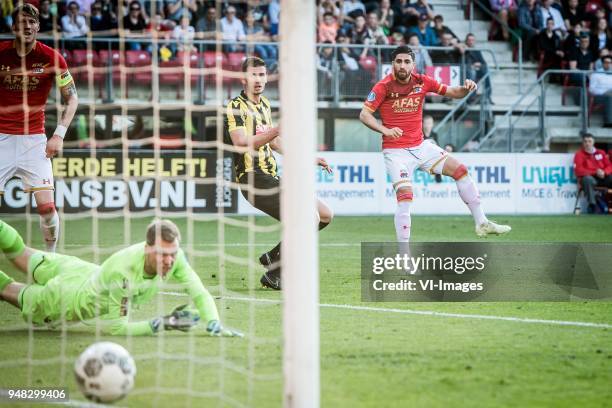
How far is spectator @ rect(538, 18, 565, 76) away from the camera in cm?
2373

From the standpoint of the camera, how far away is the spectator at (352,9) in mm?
23234

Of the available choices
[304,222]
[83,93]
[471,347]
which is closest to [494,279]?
[471,347]

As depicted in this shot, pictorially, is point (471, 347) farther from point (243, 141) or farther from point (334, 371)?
point (243, 141)

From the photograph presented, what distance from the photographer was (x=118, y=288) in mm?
6922

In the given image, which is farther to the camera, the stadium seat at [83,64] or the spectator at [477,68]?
the spectator at [477,68]

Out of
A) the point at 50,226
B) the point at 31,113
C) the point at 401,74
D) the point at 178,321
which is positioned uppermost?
the point at 401,74

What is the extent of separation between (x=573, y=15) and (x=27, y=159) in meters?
18.4

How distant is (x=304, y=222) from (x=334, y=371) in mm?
1456

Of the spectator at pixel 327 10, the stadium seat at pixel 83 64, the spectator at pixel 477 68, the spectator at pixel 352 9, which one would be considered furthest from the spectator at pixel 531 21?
the stadium seat at pixel 83 64

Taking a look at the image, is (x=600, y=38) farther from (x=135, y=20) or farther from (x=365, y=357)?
(x=365, y=357)

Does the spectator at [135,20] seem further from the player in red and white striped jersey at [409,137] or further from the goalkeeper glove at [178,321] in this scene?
the goalkeeper glove at [178,321]

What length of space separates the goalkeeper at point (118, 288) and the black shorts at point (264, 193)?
270cm

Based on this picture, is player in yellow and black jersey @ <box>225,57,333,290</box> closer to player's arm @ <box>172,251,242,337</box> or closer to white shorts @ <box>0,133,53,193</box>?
white shorts @ <box>0,133,53,193</box>

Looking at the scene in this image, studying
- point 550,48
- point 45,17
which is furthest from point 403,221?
A: point 550,48
